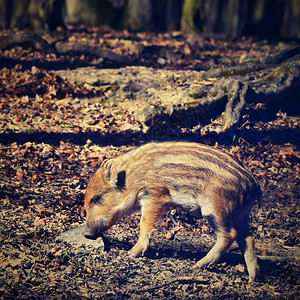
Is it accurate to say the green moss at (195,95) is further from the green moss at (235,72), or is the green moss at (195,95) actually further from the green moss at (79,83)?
the green moss at (79,83)

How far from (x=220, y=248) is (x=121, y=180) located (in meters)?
1.46

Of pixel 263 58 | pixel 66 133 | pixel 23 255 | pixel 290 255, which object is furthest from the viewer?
pixel 263 58

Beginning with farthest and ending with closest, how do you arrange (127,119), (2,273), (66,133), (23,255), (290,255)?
(127,119)
(66,133)
(290,255)
(23,255)
(2,273)

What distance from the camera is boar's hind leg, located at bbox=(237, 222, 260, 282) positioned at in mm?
4031

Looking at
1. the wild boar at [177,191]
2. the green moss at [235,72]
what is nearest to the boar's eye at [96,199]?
the wild boar at [177,191]

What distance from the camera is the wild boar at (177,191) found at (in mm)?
4172

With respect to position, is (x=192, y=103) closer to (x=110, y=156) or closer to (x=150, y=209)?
(x=110, y=156)

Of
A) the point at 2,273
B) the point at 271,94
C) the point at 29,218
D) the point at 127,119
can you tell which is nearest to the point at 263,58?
the point at 271,94

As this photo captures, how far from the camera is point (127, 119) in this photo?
6.91 meters

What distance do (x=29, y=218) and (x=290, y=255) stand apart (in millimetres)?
3307

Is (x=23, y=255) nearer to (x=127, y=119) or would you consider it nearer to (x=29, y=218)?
(x=29, y=218)

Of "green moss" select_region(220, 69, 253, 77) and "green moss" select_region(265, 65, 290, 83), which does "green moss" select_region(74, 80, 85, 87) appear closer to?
"green moss" select_region(220, 69, 253, 77)

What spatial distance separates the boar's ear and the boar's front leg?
0.86 feet

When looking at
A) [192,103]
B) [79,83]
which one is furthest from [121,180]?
[79,83]
